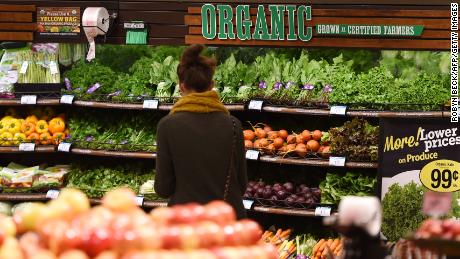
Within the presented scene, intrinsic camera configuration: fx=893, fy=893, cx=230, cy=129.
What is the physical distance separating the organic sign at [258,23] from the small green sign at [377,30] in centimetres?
25

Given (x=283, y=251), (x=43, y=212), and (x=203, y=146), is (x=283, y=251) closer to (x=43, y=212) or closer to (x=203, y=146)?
(x=203, y=146)

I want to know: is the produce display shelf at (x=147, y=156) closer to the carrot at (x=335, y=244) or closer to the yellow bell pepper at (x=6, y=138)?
the yellow bell pepper at (x=6, y=138)

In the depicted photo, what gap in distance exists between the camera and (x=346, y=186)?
691 centimetres

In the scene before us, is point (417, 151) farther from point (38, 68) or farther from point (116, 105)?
point (38, 68)

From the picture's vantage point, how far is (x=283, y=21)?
7305 millimetres

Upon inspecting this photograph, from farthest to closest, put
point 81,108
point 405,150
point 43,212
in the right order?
point 81,108, point 405,150, point 43,212

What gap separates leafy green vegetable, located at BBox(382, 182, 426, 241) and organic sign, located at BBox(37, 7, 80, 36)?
3.23m

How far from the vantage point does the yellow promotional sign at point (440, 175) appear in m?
6.20

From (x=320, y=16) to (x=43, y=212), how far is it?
4.57 m

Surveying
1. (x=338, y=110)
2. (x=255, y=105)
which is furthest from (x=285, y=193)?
(x=338, y=110)

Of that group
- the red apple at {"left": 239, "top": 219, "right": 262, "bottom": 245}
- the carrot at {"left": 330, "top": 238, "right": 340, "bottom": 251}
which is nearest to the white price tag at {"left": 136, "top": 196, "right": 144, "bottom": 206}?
the carrot at {"left": 330, "top": 238, "right": 340, "bottom": 251}

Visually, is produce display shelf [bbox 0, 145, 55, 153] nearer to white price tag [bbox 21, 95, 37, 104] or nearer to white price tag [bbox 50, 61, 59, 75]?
white price tag [bbox 21, 95, 37, 104]

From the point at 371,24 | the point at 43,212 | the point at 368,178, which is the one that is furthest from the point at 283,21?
the point at 43,212

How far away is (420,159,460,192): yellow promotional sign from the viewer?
6203 mm
